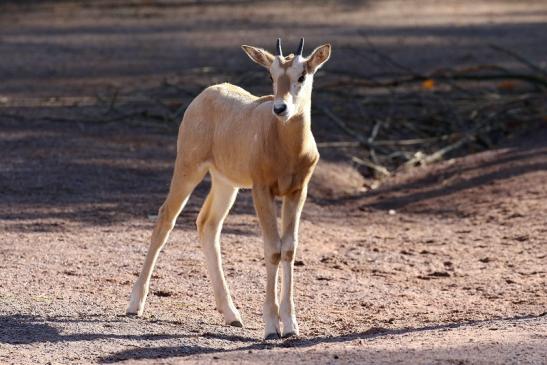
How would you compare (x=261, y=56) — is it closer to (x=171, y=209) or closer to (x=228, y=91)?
(x=228, y=91)

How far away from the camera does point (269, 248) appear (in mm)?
8391

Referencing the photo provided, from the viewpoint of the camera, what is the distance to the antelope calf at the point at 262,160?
8.27m

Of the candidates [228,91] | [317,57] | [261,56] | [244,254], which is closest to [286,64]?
[317,57]

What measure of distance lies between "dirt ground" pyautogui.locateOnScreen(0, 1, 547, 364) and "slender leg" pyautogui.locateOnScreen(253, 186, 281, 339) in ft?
0.54

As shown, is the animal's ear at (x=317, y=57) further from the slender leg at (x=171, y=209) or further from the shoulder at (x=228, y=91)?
the slender leg at (x=171, y=209)

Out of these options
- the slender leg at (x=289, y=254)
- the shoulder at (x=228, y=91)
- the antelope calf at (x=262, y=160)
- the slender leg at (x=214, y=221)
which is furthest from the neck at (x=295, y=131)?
the slender leg at (x=214, y=221)

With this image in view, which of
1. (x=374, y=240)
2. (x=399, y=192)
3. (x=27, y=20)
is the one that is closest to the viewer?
(x=374, y=240)

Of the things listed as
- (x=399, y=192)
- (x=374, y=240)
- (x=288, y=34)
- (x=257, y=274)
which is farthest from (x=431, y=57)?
(x=257, y=274)

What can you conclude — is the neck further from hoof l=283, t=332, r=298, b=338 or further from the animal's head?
hoof l=283, t=332, r=298, b=338

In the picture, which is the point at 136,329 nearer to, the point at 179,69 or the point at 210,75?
the point at 210,75

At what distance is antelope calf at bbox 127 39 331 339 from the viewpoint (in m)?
8.27

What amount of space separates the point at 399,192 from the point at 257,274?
4240mm

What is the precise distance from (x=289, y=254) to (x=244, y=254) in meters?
2.54

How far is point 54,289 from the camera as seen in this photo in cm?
930
